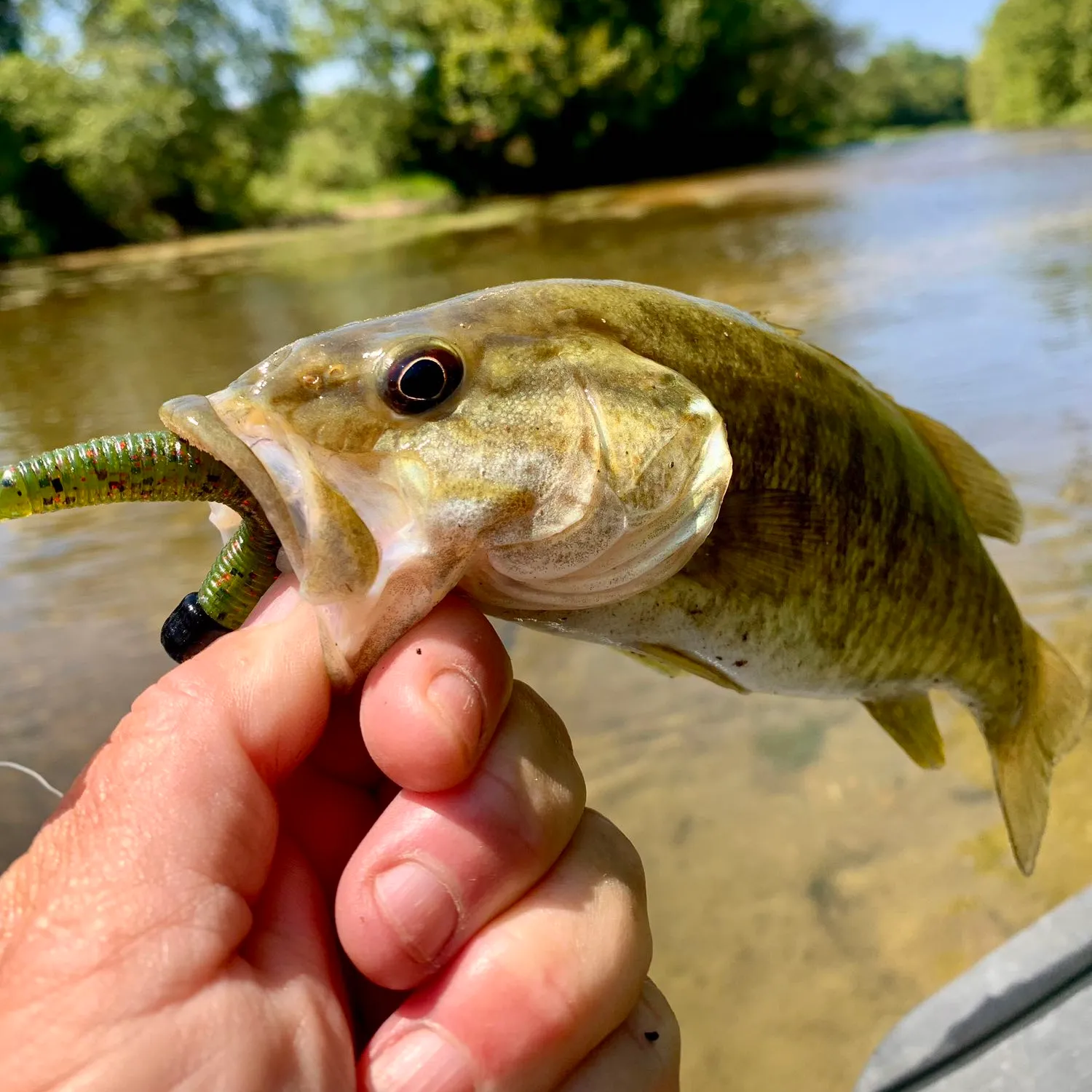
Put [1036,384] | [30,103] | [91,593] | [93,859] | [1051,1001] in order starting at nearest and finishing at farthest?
1. [93,859]
2. [1051,1001]
3. [91,593]
4. [1036,384]
5. [30,103]

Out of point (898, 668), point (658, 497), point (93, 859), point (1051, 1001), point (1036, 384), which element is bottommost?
point (1036, 384)

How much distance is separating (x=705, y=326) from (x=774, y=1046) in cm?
204

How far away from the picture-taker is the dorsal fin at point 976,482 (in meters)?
2.06

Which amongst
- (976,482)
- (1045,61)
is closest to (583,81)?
(1045,61)

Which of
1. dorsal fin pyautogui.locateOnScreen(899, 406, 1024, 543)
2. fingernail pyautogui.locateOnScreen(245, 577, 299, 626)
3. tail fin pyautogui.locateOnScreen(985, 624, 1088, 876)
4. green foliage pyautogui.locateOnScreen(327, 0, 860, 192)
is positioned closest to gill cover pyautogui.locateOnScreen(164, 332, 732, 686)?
fingernail pyautogui.locateOnScreen(245, 577, 299, 626)

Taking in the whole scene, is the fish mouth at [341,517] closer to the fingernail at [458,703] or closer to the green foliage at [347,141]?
the fingernail at [458,703]

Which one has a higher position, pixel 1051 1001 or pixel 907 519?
pixel 907 519

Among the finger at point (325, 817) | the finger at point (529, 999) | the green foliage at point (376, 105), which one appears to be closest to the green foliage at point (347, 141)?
the green foliage at point (376, 105)

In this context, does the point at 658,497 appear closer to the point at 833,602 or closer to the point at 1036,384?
the point at 833,602

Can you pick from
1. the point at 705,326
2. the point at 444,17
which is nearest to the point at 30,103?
the point at 444,17

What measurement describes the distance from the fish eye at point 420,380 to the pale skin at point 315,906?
0.97 ft

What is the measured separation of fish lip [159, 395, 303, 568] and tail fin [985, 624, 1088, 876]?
1.78m

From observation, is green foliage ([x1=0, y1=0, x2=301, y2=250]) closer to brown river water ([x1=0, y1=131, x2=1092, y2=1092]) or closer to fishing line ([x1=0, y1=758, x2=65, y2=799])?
brown river water ([x1=0, y1=131, x2=1092, y2=1092])

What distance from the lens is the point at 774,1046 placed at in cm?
253
